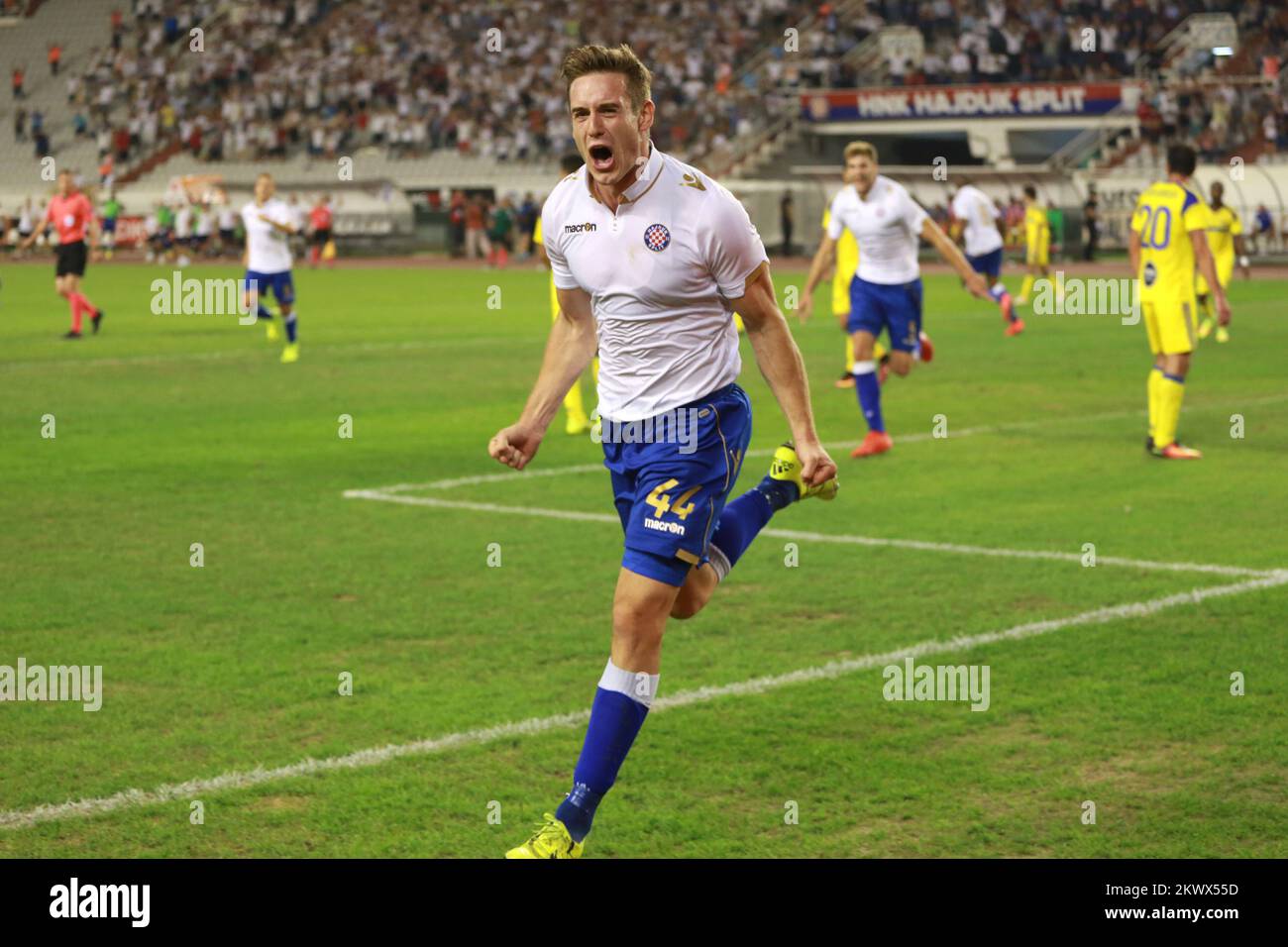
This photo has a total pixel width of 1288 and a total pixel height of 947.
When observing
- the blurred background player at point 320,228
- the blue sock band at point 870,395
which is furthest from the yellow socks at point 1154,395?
the blurred background player at point 320,228

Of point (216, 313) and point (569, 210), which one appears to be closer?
point (569, 210)

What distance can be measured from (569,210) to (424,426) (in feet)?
33.8

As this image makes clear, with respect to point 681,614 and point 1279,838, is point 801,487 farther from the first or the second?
point 1279,838

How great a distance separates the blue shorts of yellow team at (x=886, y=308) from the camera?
1395 centimetres

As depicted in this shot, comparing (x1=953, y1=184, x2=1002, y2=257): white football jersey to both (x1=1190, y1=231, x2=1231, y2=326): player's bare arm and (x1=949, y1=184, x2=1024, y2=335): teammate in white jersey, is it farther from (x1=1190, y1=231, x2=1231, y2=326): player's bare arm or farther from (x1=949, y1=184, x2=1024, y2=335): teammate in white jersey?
(x1=1190, y1=231, x2=1231, y2=326): player's bare arm

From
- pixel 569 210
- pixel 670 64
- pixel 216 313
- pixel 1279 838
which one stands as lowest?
pixel 1279 838

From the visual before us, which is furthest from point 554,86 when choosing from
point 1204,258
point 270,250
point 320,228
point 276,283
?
point 1204,258

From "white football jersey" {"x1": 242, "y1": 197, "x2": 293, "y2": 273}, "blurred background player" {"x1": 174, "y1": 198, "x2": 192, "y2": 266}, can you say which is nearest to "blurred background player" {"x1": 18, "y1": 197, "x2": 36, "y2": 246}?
"blurred background player" {"x1": 174, "y1": 198, "x2": 192, "y2": 266}

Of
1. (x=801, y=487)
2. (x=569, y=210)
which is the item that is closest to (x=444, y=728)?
(x=801, y=487)

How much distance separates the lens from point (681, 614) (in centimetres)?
605

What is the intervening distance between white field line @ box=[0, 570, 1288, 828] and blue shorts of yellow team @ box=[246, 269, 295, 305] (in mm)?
15830

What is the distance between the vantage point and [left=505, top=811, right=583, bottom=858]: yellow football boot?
5051 mm

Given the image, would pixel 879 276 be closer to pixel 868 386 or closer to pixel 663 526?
pixel 868 386

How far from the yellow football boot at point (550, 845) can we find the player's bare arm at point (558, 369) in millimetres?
1243
